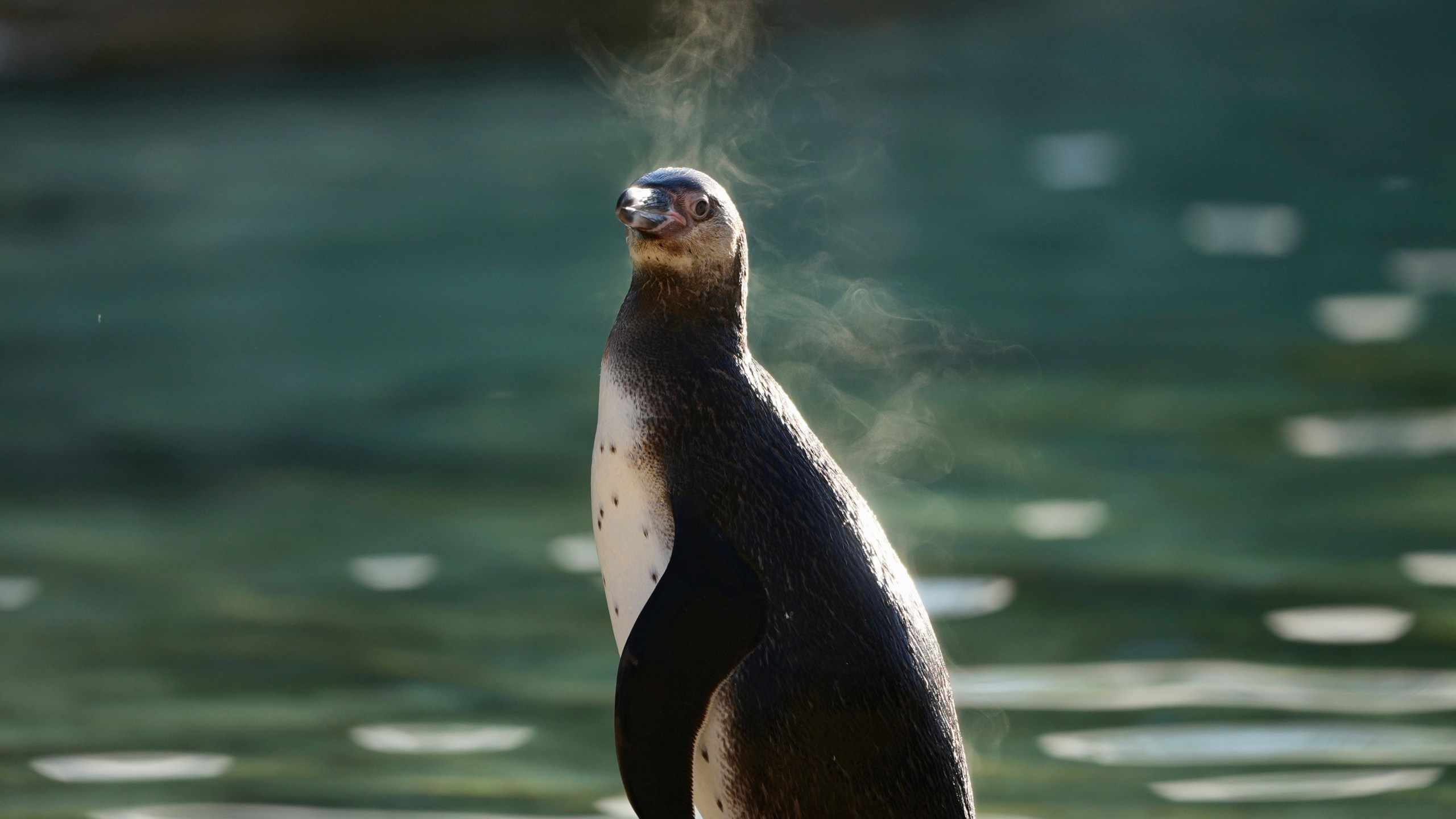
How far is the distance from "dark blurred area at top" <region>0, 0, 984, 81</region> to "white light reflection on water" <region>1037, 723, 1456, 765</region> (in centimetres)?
639

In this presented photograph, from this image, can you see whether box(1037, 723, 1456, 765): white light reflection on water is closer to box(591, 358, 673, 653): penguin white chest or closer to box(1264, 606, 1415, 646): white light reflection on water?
box(1264, 606, 1415, 646): white light reflection on water

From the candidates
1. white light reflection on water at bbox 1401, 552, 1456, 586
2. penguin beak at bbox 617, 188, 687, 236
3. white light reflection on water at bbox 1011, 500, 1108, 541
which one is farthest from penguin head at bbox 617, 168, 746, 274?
white light reflection on water at bbox 1401, 552, 1456, 586

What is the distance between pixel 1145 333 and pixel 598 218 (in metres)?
2.69

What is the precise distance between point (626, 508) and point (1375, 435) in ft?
13.0

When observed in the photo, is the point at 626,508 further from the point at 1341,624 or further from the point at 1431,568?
the point at 1431,568

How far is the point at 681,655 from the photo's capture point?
1910mm

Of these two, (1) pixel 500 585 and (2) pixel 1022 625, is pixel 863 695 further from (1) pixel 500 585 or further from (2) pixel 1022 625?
(1) pixel 500 585

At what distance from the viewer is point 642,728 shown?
6.35 feet

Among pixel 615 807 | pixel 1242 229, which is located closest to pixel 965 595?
pixel 615 807

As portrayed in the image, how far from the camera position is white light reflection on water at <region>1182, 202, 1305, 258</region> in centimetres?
732

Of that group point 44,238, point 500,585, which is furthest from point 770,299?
point 44,238

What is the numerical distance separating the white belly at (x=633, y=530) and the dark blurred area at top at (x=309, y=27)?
24.3 ft

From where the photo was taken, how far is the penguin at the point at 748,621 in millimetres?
1917

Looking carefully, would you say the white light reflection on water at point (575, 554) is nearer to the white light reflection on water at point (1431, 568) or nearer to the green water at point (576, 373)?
the green water at point (576, 373)
